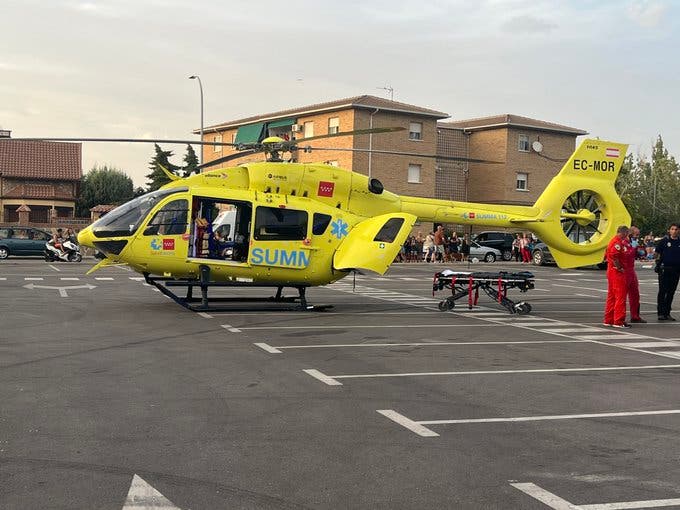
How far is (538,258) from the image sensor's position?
4188 centimetres

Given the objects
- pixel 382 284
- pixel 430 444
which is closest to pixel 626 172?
pixel 382 284

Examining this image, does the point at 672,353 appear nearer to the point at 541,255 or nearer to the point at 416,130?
the point at 541,255

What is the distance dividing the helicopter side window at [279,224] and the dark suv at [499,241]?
3196 centimetres

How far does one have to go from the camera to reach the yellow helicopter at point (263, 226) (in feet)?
53.5

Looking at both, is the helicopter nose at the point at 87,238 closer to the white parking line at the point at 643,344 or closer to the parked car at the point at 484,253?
the white parking line at the point at 643,344

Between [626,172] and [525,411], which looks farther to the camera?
[626,172]

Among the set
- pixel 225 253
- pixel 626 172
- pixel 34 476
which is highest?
pixel 626 172

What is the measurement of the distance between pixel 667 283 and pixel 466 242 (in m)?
28.2

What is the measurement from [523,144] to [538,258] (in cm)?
1867

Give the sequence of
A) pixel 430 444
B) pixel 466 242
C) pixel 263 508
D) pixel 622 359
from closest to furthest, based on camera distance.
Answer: pixel 263 508
pixel 430 444
pixel 622 359
pixel 466 242

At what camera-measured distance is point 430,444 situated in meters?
6.68

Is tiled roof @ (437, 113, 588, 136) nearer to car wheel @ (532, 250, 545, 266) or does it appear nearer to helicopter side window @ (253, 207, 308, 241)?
car wheel @ (532, 250, 545, 266)

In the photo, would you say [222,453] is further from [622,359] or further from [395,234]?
[395,234]

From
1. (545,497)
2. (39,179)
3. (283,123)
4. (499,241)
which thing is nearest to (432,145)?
(499,241)
